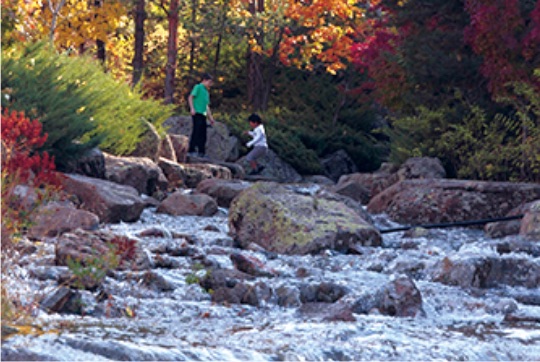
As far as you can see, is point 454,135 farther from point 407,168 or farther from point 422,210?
point 422,210

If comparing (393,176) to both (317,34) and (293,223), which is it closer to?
(293,223)

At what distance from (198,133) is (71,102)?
6.23 m

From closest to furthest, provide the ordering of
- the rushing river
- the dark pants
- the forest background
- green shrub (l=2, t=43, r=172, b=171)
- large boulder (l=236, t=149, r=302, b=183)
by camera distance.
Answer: the rushing river
green shrub (l=2, t=43, r=172, b=171)
the forest background
the dark pants
large boulder (l=236, t=149, r=302, b=183)

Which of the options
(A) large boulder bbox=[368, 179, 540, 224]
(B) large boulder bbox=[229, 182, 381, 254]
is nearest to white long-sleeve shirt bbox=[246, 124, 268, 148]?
(A) large boulder bbox=[368, 179, 540, 224]

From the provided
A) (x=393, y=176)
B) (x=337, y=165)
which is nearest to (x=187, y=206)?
(x=393, y=176)

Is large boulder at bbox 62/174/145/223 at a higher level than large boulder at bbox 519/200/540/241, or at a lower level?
lower

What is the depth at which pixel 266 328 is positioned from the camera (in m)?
6.76

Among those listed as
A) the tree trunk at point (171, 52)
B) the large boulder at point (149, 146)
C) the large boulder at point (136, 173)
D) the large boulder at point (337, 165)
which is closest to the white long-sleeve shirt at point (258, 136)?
the large boulder at point (149, 146)

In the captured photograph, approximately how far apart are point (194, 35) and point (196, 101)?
8.57m

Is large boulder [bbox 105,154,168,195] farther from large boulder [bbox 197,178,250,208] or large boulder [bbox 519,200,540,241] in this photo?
large boulder [bbox 519,200,540,241]

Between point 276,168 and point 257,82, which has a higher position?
point 257,82

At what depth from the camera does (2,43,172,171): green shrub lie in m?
13.1

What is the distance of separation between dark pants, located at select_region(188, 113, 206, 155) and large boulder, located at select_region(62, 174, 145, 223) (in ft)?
25.2

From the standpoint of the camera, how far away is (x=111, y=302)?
7008mm
